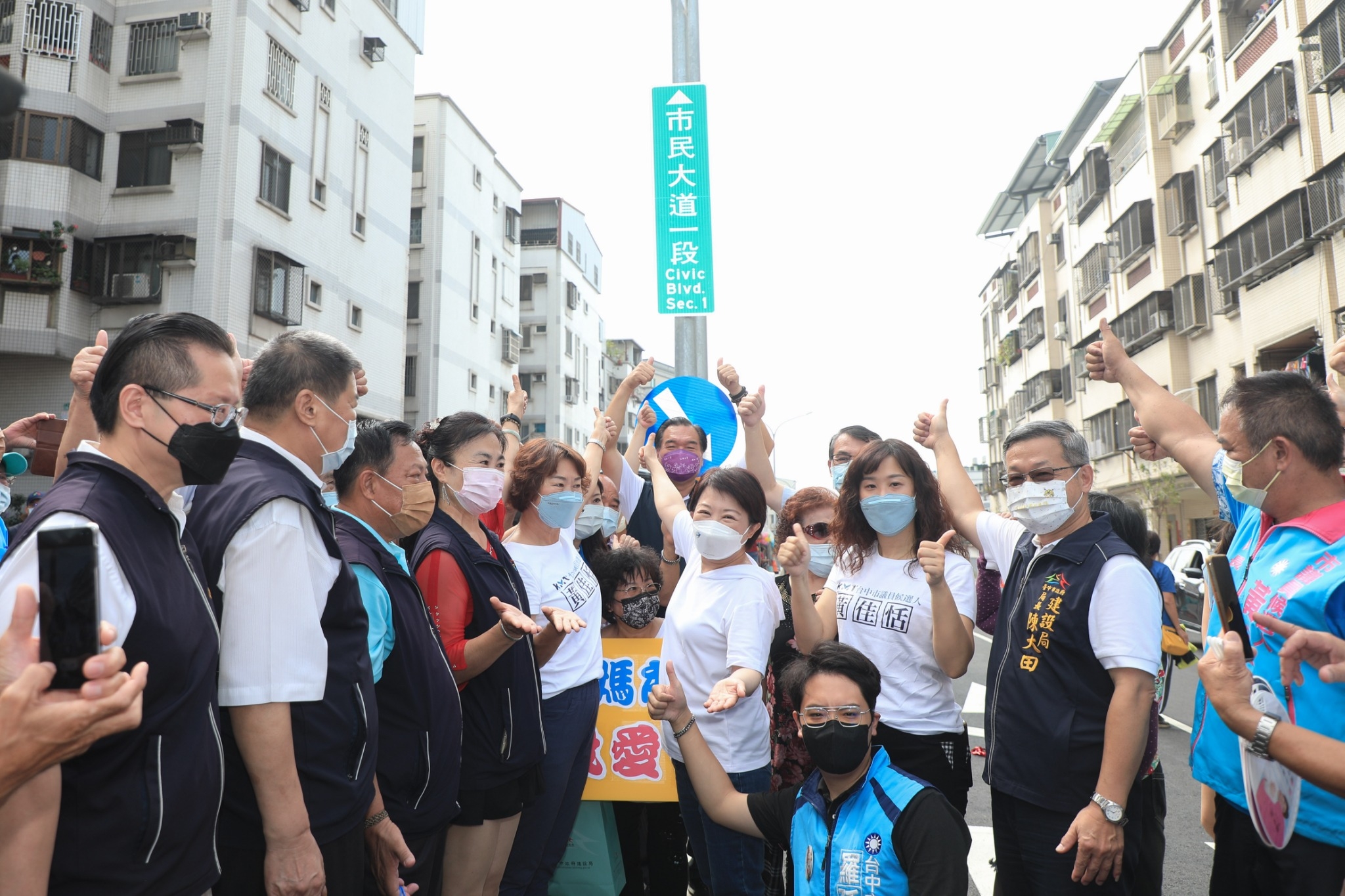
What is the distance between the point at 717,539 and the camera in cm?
372

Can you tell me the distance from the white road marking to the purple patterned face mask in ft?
7.93

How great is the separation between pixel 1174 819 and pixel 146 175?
805 inches

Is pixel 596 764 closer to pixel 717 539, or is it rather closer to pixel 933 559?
pixel 717 539

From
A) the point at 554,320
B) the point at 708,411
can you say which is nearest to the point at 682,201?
the point at 708,411

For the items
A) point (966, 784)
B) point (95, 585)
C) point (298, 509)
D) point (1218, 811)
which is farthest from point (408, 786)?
point (1218, 811)

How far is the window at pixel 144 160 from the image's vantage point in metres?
18.5

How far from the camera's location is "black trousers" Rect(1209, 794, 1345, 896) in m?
2.52

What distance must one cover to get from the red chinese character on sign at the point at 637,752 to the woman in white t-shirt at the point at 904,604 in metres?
1.14

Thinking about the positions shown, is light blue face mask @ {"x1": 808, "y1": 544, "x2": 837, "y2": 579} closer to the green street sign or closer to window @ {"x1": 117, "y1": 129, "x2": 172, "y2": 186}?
the green street sign

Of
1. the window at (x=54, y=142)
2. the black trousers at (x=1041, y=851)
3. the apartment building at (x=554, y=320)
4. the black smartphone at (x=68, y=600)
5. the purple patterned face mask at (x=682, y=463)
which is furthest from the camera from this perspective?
the apartment building at (x=554, y=320)

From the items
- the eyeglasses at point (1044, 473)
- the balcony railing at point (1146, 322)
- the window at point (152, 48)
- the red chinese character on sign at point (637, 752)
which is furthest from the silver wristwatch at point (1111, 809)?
the balcony railing at point (1146, 322)

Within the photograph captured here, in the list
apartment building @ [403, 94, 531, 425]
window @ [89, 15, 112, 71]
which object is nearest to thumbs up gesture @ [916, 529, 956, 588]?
window @ [89, 15, 112, 71]

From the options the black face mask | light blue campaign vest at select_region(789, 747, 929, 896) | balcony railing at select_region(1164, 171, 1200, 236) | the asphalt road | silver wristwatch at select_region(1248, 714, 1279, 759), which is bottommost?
the asphalt road

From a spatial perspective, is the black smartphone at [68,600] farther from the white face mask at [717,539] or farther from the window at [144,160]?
the window at [144,160]
